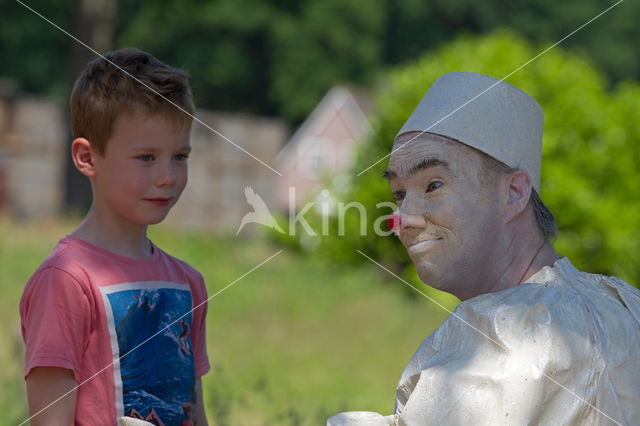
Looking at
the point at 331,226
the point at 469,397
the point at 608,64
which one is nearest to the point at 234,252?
the point at 331,226

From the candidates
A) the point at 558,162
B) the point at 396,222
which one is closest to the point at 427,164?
the point at 396,222

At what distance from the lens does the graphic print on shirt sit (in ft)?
7.70

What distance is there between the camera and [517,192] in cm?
213

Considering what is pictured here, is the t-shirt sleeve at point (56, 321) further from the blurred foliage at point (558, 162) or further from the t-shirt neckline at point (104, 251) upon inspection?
the blurred foliage at point (558, 162)

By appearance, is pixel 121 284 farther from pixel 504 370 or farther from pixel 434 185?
pixel 504 370

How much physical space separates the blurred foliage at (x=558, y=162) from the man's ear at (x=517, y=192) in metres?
10.1

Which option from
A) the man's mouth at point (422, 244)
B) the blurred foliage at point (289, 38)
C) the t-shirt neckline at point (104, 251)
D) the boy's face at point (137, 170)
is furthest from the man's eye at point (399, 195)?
the blurred foliage at point (289, 38)

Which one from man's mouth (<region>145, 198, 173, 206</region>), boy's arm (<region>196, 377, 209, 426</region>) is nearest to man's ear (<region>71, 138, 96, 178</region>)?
man's mouth (<region>145, 198, 173, 206</region>)

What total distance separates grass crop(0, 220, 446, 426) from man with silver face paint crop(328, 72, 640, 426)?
2335 mm

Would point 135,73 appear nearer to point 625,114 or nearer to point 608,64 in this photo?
point 625,114

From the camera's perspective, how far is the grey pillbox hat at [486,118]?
210 cm

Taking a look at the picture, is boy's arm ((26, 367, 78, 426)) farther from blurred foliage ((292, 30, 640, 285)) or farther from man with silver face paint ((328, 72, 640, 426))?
blurred foliage ((292, 30, 640, 285))

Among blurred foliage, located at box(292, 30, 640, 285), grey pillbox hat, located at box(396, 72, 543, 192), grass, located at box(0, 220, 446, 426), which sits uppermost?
grey pillbox hat, located at box(396, 72, 543, 192)

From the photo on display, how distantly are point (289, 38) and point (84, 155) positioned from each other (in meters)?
36.0
